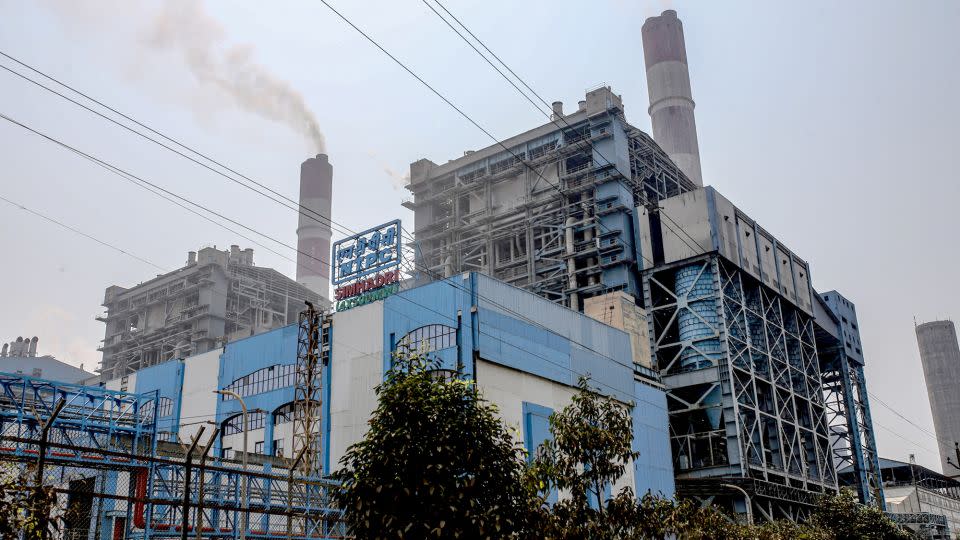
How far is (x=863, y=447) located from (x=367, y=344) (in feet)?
209

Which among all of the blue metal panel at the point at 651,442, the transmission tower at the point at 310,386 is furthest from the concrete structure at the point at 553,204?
the transmission tower at the point at 310,386

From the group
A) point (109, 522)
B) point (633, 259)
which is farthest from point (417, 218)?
point (109, 522)

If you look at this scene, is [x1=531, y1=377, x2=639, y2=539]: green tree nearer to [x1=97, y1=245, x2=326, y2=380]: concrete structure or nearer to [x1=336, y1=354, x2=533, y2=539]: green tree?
[x1=336, y1=354, x2=533, y2=539]: green tree

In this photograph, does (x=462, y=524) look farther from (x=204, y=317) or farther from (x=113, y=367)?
(x=113, y=367)

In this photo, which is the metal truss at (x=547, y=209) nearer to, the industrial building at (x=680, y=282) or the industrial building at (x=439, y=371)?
the industrial building at (x=680, y=282)

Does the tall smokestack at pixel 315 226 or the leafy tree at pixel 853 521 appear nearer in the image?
the leafy tree at pixel 853 521

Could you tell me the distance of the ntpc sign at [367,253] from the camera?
203 feet

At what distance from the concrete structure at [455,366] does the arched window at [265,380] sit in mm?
93

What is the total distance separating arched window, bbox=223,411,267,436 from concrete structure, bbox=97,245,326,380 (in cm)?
3688

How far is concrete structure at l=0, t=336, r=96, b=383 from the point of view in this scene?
394 ft

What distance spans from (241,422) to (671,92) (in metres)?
92.8

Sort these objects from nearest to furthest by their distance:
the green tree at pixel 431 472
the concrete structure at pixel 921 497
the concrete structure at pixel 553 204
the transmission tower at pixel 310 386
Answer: the green tree at pixel 431 472
the transmission tower at pixel 310 386
the concrete structure at pixel 553 204
the concrete structure at pixel 921 497

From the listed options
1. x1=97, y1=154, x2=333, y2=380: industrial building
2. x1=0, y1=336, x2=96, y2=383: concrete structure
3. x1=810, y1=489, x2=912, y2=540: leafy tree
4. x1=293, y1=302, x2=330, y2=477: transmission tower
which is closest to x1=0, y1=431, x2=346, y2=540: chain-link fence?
x1=293, y1=302, x2=330, y2=477: transmission tower

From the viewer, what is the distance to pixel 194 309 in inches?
4272
